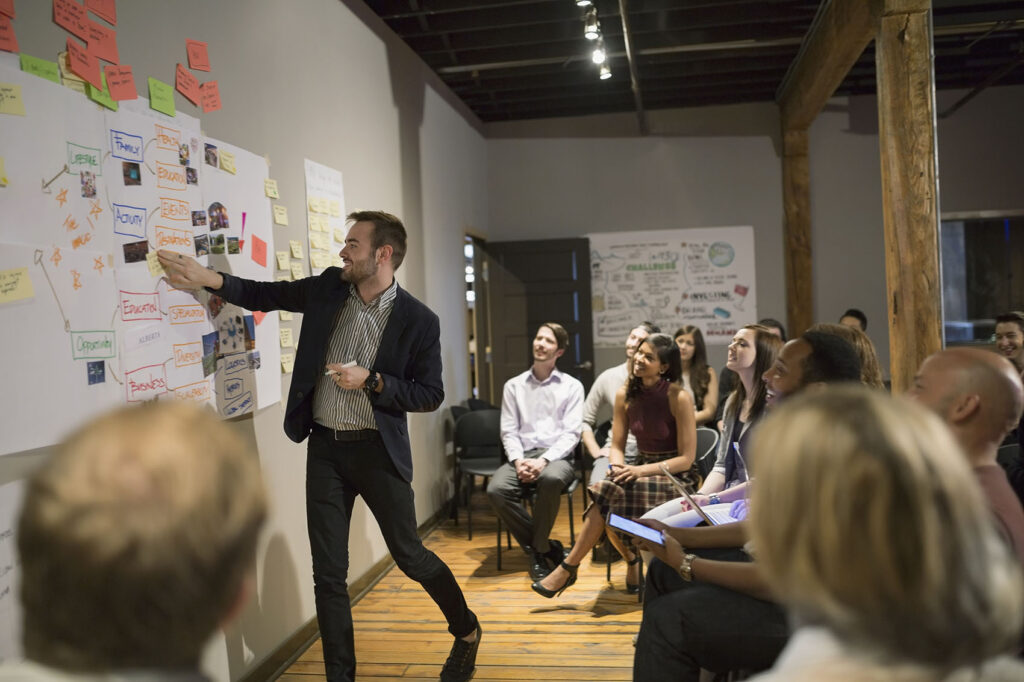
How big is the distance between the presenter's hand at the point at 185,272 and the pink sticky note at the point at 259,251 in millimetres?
500

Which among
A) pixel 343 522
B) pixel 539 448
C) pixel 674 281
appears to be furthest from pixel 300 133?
pixel 674 281

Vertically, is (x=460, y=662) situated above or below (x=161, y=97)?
below

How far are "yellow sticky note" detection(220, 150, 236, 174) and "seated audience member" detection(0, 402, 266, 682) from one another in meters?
2.22

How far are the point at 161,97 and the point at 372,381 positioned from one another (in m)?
1.12

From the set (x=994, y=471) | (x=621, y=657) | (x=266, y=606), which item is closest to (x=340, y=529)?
(x=266, y=606)

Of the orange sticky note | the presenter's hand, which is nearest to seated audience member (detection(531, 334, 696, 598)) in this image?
→ the presenter's hand

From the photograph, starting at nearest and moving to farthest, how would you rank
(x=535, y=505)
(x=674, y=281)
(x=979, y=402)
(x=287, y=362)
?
(x=979, y=402) < (x=287, y=362) < (x=535, y=505) < (x=674, y=281)

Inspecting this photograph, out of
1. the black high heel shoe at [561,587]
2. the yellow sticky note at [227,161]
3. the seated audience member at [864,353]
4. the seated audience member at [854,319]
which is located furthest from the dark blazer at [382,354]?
the seated audience member at [854,319]

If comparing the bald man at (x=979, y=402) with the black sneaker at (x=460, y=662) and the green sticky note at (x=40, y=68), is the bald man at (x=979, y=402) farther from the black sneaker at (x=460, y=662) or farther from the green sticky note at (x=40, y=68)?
the green sticky note at (x=40, y=68)

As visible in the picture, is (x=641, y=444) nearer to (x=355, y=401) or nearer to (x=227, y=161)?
(x=355, y=401)

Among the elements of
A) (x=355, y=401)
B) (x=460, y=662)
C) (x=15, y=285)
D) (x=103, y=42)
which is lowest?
(x=460, y=662)

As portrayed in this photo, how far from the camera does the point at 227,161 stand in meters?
2.79

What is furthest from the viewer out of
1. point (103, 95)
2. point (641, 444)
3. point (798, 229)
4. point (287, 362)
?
point (798, 229)

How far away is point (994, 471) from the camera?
1453mm
